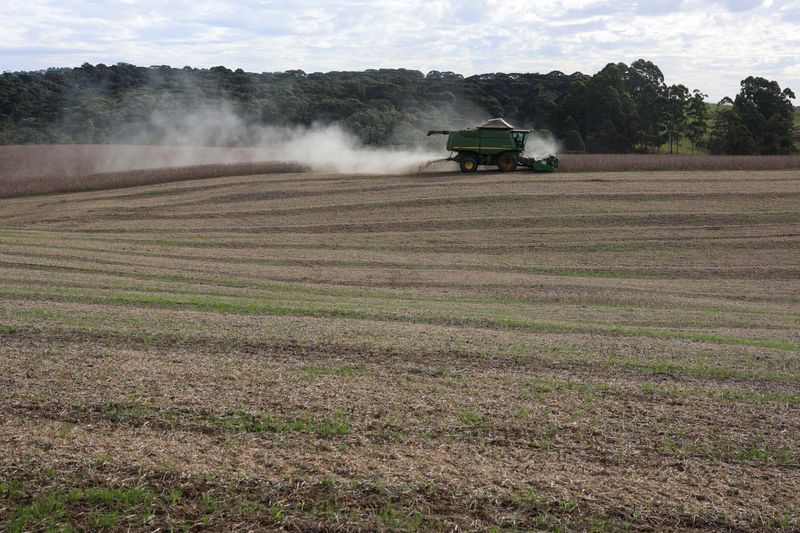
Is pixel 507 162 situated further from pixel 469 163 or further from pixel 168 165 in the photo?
pixel 168 165

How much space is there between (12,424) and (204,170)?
40109 millimetres

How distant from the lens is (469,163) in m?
42.8

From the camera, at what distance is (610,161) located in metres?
46.7

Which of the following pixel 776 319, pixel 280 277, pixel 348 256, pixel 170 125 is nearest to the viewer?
pixel 776 319

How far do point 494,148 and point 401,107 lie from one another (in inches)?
1238

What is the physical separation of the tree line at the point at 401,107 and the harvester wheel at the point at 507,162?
17.6 meters

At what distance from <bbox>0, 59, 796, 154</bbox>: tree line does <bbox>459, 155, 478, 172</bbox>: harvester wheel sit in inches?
658

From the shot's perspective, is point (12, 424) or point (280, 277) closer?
point (12, 424)

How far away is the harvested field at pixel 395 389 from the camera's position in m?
6.10

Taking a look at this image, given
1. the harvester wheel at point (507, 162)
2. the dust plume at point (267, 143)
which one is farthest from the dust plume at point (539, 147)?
the dust plume at point (267, 143)

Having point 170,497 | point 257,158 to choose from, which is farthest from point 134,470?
point 257,158

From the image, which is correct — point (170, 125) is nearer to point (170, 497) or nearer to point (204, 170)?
point (204, 170)

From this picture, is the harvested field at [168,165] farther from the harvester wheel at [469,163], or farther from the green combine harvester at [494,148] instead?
the green combine harvester at [494,148]

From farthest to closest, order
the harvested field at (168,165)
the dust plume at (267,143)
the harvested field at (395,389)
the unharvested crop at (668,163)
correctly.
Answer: the dust plume at (267,143), the unharvested crop at (668,163), the harvested field at (168,165), the harvested field at (395,389)
